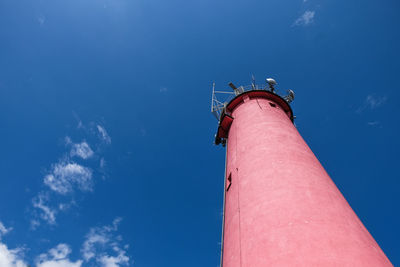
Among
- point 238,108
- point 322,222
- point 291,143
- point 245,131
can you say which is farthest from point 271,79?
point 322,222

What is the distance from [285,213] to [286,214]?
3 cm

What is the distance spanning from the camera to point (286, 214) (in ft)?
15.5

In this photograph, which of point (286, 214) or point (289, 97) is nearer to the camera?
point (286, 214)

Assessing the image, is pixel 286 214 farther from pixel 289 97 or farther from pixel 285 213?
pixel 289 97

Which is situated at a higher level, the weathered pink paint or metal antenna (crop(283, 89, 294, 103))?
metal antenna (crop(283, 89, 294, 103))

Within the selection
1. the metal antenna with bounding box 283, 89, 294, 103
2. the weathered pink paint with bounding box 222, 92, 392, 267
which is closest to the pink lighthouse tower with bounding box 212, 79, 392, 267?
the weathered pink paint with bounding box 222, 92, 392, 267

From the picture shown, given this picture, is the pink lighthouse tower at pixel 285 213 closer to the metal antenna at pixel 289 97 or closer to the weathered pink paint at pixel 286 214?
the weathered pink paint at pixel 286 214

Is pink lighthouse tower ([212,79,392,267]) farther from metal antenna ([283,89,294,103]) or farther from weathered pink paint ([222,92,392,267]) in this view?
metal antenna ([283,89,294,103])

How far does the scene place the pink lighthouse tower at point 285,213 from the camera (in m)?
4.06

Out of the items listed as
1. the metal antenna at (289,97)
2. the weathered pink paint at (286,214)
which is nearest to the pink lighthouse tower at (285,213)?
the weathered pink paint at (286,214)

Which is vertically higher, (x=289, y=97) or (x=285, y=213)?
(x=289, y=97)

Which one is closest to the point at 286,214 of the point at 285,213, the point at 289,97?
the point at 285,213

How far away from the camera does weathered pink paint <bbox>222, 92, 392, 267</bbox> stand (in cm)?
406

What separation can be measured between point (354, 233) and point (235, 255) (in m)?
2.43
